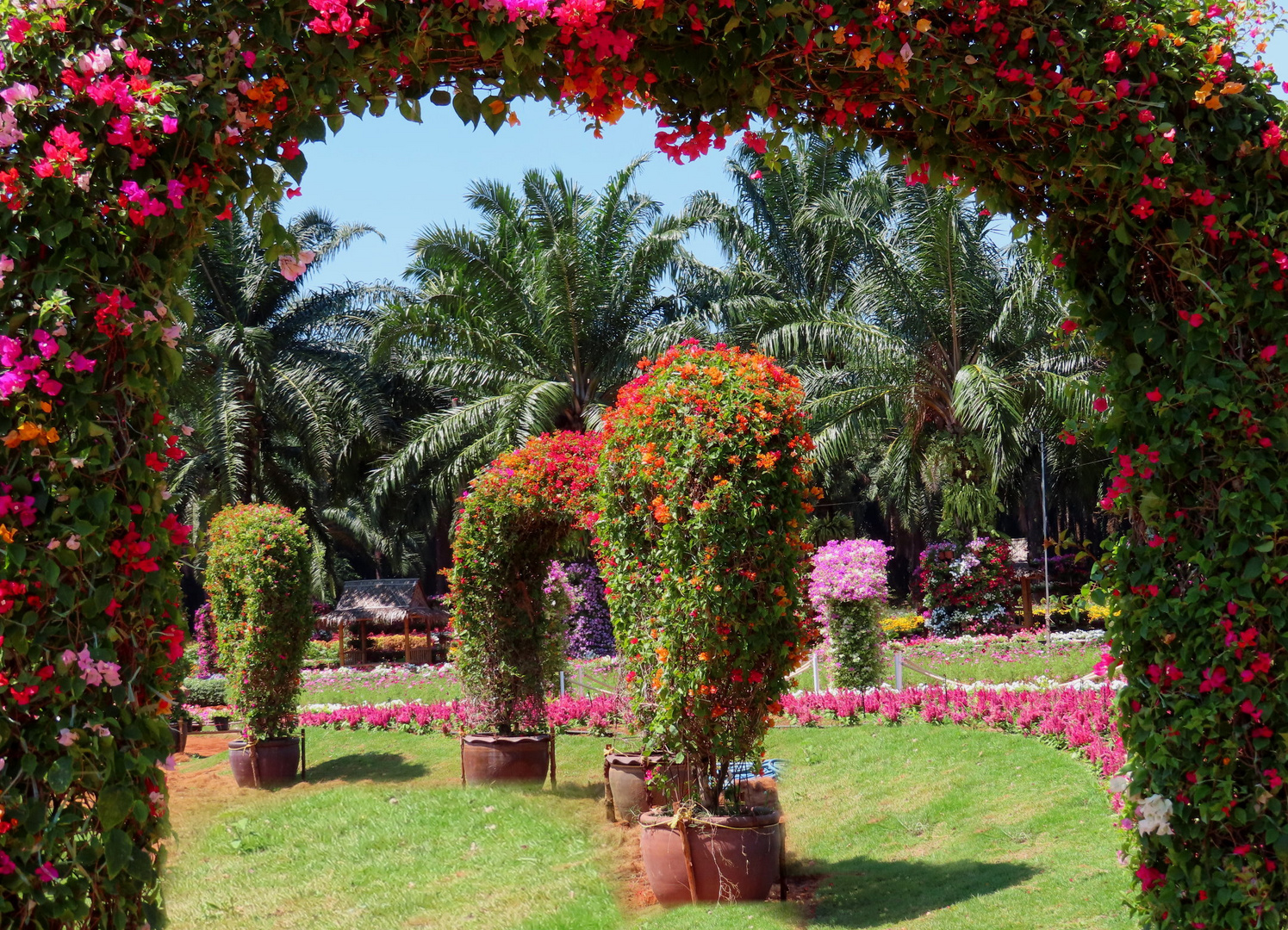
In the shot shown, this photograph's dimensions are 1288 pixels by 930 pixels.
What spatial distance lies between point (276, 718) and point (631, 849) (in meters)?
6.17

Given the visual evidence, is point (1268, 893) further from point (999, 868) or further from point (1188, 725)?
point (999, 868)

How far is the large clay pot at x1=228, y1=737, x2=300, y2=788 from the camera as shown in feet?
41.7

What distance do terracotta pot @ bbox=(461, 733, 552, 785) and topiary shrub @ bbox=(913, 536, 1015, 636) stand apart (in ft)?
41.3

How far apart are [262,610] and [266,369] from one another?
8.57 m

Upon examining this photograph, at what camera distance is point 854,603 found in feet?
45.1

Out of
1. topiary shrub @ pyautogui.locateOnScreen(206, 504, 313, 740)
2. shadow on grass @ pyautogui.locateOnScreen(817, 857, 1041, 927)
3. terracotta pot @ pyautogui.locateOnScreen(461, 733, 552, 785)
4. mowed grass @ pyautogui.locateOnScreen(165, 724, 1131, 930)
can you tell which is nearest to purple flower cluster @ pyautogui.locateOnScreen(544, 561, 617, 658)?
topiary shrub @ pyautogui.locateOnScreen(206, 504, 313, 740)

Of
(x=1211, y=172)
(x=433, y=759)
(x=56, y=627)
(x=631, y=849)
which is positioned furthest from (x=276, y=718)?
(x=1211, y=172)

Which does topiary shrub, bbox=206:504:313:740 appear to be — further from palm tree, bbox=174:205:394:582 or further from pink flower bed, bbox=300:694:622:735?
palm tree, bbox=174:205:394:582

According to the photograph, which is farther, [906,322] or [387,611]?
[387,611]

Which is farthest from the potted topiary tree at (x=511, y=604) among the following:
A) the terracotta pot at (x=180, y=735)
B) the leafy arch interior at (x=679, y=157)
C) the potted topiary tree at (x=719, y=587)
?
the leafy arch interior at (x=679, y=157)

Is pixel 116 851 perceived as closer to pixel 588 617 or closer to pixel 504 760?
Result: pixel 504 760

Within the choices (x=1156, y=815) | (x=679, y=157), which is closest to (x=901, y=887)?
(x=1156, y=815)

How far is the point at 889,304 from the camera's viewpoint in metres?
19.8

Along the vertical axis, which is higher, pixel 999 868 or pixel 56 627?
pixel 56 627
